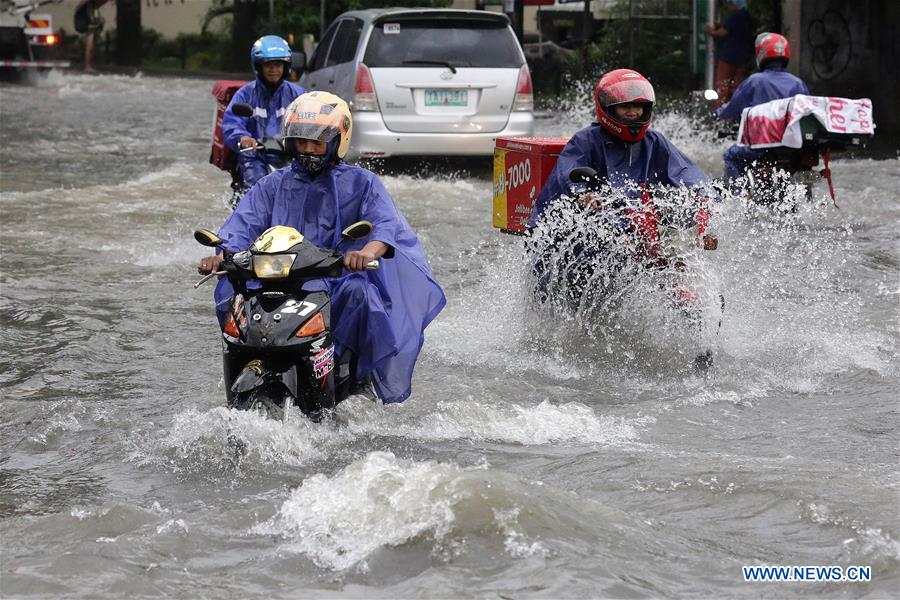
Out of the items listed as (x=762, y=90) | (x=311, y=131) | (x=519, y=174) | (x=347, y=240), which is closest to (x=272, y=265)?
(x=347, y=240)

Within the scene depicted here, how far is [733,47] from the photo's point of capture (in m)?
17.4

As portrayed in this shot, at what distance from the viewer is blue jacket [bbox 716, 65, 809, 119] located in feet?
37.0

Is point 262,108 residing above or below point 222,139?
Answer: above

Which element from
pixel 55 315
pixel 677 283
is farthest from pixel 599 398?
pixel 55 315

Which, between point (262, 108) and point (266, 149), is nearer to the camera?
point (266, 149)

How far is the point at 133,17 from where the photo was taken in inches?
1591

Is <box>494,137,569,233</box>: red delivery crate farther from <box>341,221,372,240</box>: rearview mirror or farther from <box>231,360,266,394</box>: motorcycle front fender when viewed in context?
<box>231,360,266,394</box>: motorcycle front fender

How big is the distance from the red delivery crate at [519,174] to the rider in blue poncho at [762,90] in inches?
124

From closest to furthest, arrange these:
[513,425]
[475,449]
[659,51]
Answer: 1. [475,449]
2. [513,425]
3. [659,51]

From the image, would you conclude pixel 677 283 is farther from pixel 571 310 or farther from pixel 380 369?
pixel 380 369

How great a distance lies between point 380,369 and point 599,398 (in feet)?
4.21

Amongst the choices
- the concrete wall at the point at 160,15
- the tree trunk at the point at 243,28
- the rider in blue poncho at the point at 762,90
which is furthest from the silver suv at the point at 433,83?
the concrete wall at the point at 160,15

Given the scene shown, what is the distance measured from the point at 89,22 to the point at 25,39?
12348mm

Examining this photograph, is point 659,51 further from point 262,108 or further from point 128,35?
point 128,35
